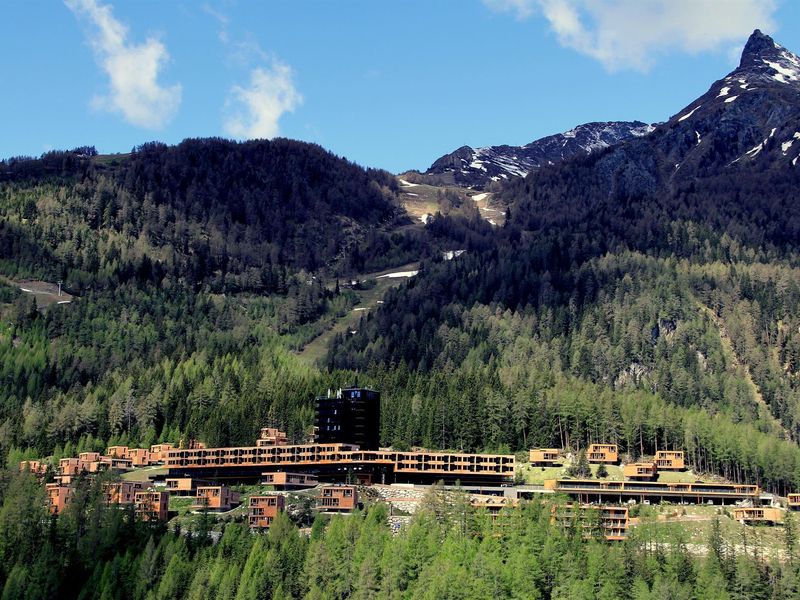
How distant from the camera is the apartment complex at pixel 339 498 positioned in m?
177

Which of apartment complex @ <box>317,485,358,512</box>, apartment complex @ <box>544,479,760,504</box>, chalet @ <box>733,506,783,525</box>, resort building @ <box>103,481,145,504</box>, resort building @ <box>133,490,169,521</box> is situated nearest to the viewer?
chalet @ <box>733,506,783,525</box>

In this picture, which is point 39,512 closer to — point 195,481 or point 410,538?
point 195,481

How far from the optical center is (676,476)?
197625 mm

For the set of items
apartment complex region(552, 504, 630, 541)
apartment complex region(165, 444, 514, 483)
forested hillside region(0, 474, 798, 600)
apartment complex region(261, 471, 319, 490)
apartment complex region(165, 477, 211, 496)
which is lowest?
forested hillside region(0, 474, 798, 600)

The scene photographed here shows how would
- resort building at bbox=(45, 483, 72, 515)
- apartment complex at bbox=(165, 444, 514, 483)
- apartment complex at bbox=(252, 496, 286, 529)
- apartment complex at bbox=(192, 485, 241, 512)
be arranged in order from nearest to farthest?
apartment complex at bbox=(252, 496, 286, 529) → apartment complex at bbox=(192, 485, 241, 512) → resort building at bbox=(45, 483, 72, 515) → apartment complex at bbox=(165, 444, 514, 483)

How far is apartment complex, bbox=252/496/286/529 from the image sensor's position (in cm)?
17300

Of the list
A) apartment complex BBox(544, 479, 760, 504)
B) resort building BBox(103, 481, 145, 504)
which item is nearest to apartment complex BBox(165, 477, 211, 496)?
resort building BBox(103, 481, 145, 504)

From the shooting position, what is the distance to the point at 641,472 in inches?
7662

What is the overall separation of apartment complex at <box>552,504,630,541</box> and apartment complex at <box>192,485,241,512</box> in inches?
2010

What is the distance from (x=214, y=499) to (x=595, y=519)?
190 ft

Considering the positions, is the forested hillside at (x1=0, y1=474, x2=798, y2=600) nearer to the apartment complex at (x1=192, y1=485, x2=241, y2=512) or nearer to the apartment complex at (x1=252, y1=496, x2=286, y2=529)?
the apartment complex at (x1=252, y1=496, x2=286, y2=529)

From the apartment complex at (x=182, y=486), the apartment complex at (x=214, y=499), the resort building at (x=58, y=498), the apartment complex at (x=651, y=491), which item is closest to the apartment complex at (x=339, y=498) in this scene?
the apartment complex at (x=214, y=499)

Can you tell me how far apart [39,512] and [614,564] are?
83580 millimetres

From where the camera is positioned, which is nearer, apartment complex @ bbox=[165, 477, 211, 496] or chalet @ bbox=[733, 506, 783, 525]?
chalet @ bbox=[733, 506, 783, 525]
